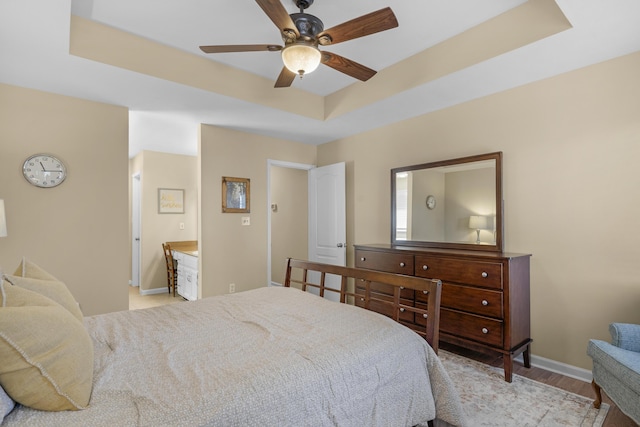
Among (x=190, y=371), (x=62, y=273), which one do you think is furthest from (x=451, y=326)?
(x=62, y=273)

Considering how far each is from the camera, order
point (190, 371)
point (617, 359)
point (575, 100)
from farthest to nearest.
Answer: point (575, 100)
point (617, 359)
point (190, 371)

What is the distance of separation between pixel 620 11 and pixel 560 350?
7.96 feet

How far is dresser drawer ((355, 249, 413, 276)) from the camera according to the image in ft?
10.2

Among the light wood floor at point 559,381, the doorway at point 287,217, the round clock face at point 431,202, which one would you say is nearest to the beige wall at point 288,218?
the doorway at point 287,217

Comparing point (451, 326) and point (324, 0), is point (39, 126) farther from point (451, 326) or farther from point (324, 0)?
point (451, 326)

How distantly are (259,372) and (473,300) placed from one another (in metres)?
2.09

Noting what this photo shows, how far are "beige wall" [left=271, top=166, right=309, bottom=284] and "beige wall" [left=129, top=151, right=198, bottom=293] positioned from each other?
1606 millimetres

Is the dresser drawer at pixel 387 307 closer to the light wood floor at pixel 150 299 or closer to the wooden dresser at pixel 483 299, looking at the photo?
the wooden dresser at pixel 483 299

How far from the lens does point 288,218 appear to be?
5695mm

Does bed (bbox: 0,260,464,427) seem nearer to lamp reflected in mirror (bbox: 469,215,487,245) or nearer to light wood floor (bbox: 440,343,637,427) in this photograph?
light wood floor (bbox: 440,343,637,427)

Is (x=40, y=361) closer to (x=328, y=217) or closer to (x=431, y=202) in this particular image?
(x=431, y=202)

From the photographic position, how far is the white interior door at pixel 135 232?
231 inches

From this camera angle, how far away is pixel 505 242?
9.57 ft

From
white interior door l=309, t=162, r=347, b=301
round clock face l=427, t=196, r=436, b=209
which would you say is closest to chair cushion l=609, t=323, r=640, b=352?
round clock face l=427, t=196, r=436, b=209
